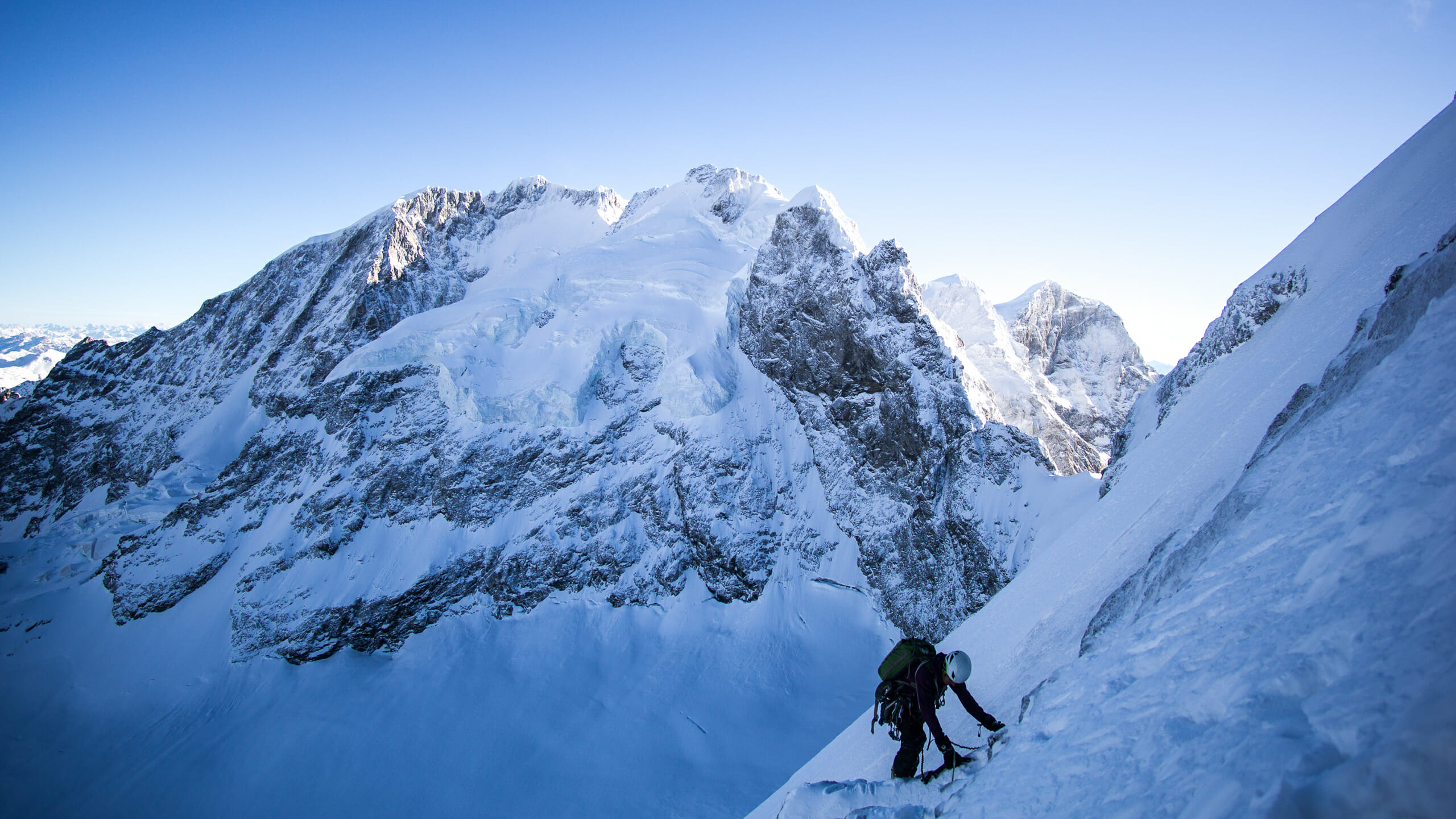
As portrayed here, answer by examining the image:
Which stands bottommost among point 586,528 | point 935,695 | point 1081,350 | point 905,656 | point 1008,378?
point 935,695

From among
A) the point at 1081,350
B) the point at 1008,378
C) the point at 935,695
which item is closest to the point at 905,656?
the point at 935,695

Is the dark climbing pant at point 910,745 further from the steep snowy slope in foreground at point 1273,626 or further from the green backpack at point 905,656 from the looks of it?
the green backpack at point 905,656

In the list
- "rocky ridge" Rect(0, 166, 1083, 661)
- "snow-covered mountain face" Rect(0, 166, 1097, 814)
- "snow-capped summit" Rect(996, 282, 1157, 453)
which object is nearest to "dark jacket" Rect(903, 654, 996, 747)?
"snow-covered mountain face" Rect(0, 166, 1097, 814)

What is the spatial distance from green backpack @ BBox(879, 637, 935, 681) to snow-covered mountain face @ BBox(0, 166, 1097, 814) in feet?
56.2

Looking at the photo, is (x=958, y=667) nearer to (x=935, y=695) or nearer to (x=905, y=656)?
(x=935, y=695)

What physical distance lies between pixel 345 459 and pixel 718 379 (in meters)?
24.8

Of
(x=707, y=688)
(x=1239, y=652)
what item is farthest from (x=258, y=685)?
(x=1239, y=652)

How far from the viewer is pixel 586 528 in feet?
107

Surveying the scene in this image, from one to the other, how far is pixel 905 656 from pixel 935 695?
765 mm

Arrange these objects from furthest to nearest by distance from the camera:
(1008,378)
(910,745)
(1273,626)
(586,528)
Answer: (1008,378) → (586,528) → (910,745) → (1273,626)

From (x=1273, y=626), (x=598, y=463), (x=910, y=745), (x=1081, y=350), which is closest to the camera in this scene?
(x=1273, y=626)

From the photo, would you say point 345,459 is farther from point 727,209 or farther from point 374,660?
point 727,209

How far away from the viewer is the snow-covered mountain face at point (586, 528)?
Result: 25.2 metres

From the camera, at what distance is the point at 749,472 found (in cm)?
3222
